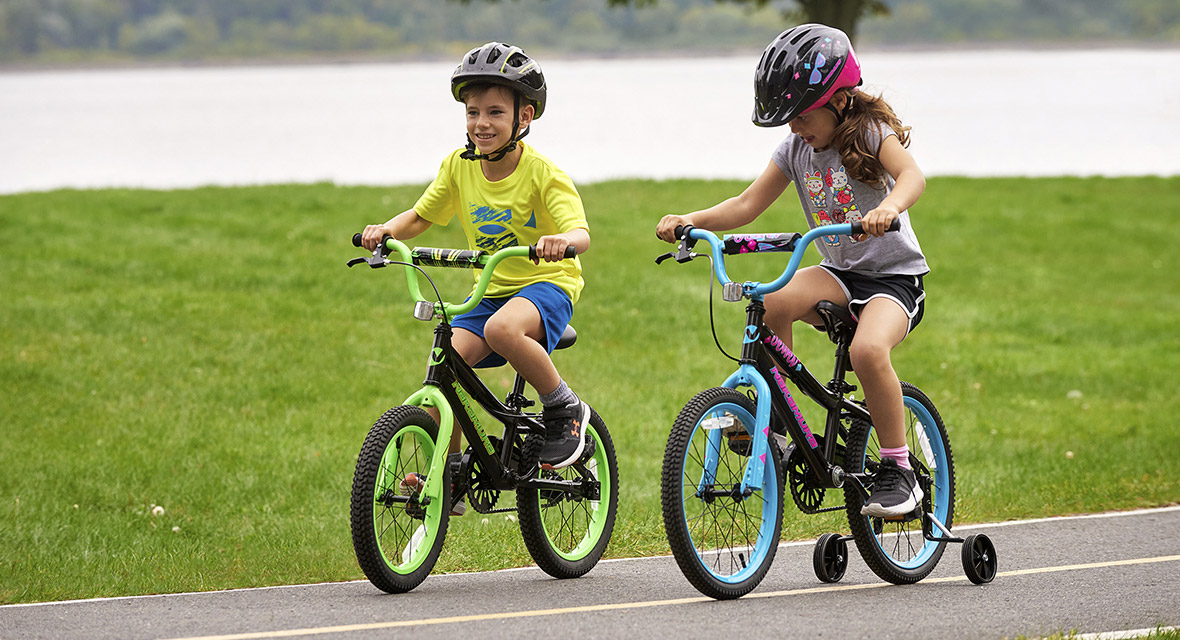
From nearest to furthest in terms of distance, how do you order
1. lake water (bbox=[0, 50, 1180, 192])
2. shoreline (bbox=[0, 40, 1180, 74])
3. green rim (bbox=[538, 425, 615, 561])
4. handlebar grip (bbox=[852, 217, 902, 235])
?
1. handlebar grip (bbox=[852, 217, 902, 235])
2. green rim (bbox=[538, 425, 615, 561])
3. lake water (bbox=[0, 50, 1180, 192])
4. shoreline (bbox=[0, 40, 1180, 74])

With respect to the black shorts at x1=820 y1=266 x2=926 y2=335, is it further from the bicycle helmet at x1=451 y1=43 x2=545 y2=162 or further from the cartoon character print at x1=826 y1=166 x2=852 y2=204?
the bicycle helmet at x1=451 y1=43 x2=545 y2=162

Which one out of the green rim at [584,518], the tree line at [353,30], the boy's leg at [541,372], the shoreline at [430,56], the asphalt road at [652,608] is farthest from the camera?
the tree line at [353,30]

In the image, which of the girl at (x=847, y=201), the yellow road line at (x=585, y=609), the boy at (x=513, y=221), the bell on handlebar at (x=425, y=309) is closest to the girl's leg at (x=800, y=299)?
the girl at (x=847, y=201)

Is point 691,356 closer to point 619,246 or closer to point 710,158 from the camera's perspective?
point 619,246

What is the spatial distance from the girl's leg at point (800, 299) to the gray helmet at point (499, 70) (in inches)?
49.6

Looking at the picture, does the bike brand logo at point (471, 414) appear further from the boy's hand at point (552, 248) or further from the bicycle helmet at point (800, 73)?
the bicycle helmet at point (800, 73)

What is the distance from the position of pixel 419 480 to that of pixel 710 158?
795 inches

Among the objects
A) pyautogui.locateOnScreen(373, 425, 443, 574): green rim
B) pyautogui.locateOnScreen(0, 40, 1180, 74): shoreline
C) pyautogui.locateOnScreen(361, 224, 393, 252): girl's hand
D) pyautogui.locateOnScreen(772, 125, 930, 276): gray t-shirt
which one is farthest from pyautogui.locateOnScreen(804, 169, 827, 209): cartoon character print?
pyautogui.locateOnScreen(0, 40, 1180, 74): shoreline

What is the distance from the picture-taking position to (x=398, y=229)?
5.50 metres

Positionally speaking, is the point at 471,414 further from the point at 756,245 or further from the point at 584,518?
the point at 756,245

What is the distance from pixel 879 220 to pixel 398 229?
197 cm

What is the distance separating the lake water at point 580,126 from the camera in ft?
77.9

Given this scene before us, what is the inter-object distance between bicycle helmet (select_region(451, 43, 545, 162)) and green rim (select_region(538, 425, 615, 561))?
4.14ft

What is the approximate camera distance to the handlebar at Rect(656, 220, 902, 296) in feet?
15.9
